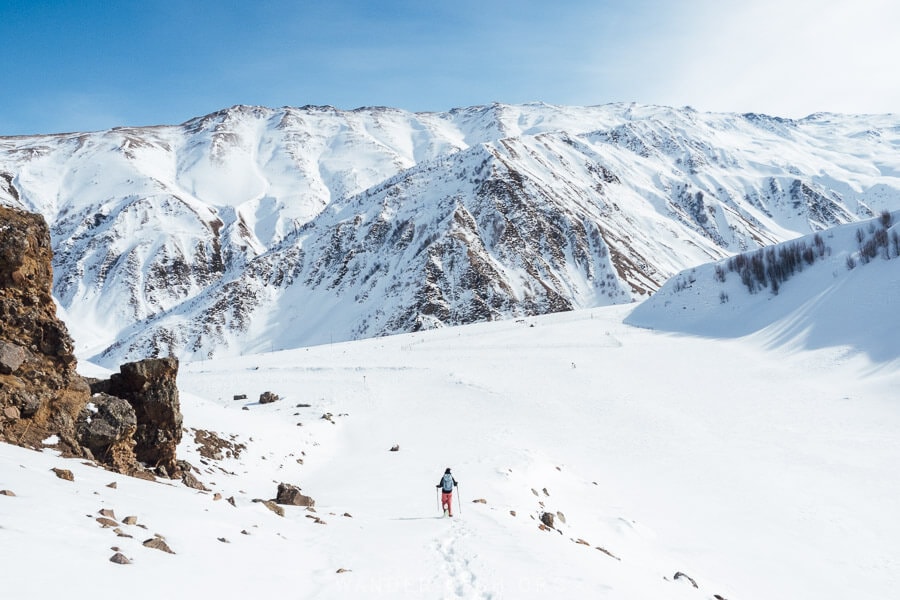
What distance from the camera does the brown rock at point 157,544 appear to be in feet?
26.0

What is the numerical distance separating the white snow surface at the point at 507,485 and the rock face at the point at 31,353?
1222 mm

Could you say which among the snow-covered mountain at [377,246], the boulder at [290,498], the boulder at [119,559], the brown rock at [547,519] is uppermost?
the snow-covered mountain at [377,246]

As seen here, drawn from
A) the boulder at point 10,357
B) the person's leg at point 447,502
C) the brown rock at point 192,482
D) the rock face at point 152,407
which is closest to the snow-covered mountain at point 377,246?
the rock face at point 152,407

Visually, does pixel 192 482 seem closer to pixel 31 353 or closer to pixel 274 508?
pixel 274 508

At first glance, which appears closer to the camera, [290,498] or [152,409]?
[290,498]

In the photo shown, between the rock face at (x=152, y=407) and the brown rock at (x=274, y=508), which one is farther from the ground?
the rock face at (x=152, y=407)

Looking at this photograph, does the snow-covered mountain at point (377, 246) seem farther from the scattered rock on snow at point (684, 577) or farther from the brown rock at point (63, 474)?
the brown rock at point (63, 474)

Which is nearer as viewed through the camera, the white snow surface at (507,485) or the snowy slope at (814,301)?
the white snow surface at (507,485)

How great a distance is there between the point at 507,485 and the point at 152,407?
11.4m

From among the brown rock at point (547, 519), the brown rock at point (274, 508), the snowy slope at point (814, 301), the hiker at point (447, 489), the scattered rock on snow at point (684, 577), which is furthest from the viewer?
the snowy slope at point (814, 301)

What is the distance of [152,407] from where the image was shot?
14.4 meters

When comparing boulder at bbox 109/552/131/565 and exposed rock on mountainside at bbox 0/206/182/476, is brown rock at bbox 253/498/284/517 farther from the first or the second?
boulder at bbox 109/552/131/565

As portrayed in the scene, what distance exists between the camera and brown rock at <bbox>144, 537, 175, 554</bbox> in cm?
791

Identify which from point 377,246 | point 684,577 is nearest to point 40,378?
point 684,577
